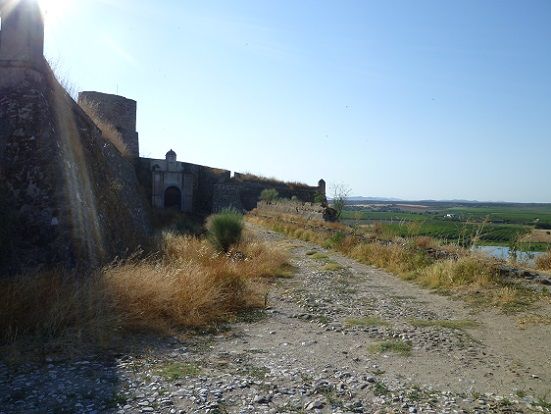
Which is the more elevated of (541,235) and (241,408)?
(541,235)

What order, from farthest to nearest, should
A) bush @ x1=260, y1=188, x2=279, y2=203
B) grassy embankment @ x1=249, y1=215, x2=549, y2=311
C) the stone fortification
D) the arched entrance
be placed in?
bush @ x1=260, y1=188, x2=279, y2=203 → the arched entrance → grassy embankment @ x1=249, y1=215, x2=549, y2=311 → the stone fortification

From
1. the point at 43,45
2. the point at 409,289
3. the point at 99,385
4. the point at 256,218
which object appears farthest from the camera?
the point at 256,218

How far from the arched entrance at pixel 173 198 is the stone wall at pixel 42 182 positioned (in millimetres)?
21218

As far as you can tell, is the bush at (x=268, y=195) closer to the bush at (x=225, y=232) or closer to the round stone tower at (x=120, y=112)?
the round stone tower at (x=120, y=112)

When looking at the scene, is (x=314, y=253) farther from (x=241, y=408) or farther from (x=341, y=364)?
(x=241, y=408)

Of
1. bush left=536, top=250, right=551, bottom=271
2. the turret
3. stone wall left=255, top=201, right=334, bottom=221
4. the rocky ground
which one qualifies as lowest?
the rocky ground

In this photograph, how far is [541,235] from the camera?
10648 mm

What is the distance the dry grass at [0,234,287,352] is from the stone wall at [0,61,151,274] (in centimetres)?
71

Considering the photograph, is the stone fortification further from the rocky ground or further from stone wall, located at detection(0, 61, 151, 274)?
the rocky ground

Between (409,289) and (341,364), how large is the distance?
180 inches

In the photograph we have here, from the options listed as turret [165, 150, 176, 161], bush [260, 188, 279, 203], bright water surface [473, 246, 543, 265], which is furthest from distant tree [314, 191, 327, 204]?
bright water surface [473, 246, 543, 265]

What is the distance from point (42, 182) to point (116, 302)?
249cm

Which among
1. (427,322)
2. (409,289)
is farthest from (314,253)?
(427,322)

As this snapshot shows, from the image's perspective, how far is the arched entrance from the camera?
29375 millimetres
